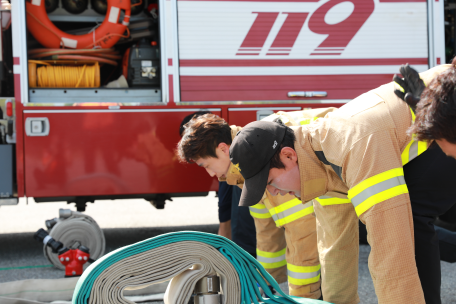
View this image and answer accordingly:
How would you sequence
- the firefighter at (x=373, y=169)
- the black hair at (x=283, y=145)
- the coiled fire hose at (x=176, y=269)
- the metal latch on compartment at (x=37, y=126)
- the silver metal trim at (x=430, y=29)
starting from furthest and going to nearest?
1. the silver metal trim at (x=430, y=29)
2. the metal latch on compartment at (x=37, y=126)
3. the black hair at (x=283, y=145)
4. the coiled fire hose at (x=176, y=269)
5. the firefighter at (x=373, y=169)

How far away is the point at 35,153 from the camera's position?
4.27 m

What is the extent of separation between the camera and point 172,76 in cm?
442

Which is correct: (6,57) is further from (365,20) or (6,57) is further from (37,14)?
(365,20)

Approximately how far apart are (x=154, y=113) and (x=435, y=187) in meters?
3.00

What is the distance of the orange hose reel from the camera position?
442 cm

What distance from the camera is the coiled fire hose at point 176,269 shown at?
5.29 feet

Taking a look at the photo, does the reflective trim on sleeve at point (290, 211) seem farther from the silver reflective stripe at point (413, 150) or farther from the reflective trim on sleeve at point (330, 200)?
the silver reflective stripe at point (413, 150)

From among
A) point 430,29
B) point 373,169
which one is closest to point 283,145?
point 373,169

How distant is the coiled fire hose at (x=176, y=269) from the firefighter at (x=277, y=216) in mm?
643

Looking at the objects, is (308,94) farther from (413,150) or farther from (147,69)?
(413,150)

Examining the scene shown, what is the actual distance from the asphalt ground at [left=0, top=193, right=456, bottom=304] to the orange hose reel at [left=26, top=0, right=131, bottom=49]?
2018 mm

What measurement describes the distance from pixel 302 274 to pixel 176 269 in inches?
35.6

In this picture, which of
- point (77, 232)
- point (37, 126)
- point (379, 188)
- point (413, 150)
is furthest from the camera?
point (77, 232)

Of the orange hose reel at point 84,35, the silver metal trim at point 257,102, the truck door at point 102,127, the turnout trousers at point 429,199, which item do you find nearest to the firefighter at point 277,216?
the turnout trousers at point 429,199
